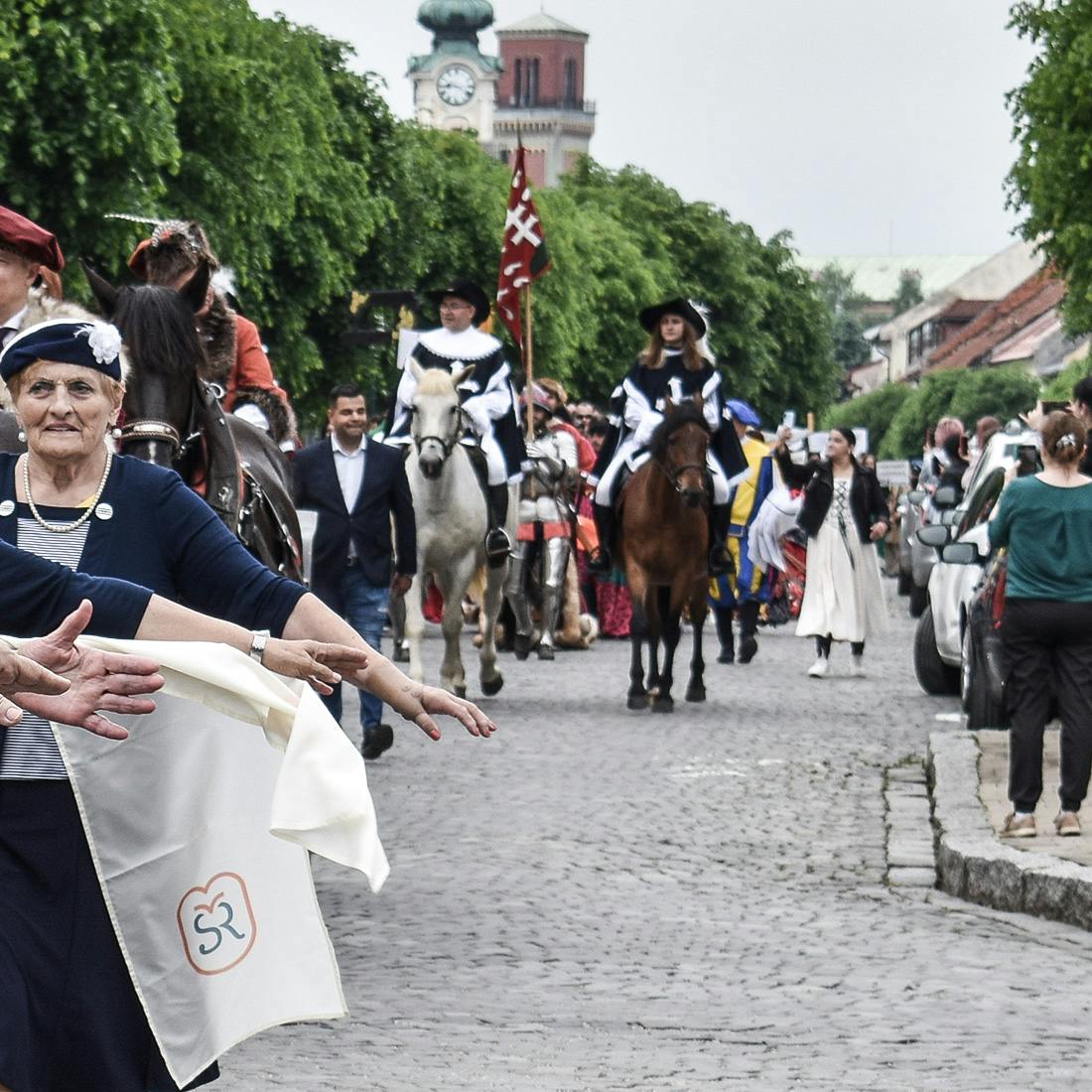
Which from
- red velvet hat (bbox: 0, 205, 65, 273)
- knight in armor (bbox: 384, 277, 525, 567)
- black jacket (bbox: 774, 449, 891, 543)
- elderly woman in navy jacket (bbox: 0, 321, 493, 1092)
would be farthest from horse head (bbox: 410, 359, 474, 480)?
elderly woman in navy jacket (bbox: 0, 321, 493, 1092)

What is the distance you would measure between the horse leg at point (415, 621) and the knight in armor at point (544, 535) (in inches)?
217

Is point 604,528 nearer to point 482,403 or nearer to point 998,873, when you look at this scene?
point 482,403

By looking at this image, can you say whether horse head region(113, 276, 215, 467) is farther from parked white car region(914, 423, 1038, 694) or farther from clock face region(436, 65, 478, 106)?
clock face region(436, 65, 478, 106)

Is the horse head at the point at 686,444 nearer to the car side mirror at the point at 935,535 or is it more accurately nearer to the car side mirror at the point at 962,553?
the car side mirror at the point at 935,535

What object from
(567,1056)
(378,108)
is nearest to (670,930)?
(567,1056)

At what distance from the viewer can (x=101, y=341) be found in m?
5.27

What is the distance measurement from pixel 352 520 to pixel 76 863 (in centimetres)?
964

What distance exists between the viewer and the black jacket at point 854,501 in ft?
73.7

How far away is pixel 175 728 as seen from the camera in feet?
16.0

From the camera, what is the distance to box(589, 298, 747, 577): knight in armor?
18438 millimetres

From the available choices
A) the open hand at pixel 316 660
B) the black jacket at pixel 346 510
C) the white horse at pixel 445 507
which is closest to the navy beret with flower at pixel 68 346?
the open hand at pixel 316 660

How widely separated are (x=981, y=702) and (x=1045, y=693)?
4563 millimetres

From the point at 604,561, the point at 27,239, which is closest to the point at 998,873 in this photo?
the point at 27,239

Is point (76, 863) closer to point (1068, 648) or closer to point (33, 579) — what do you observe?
point (33, 579)
